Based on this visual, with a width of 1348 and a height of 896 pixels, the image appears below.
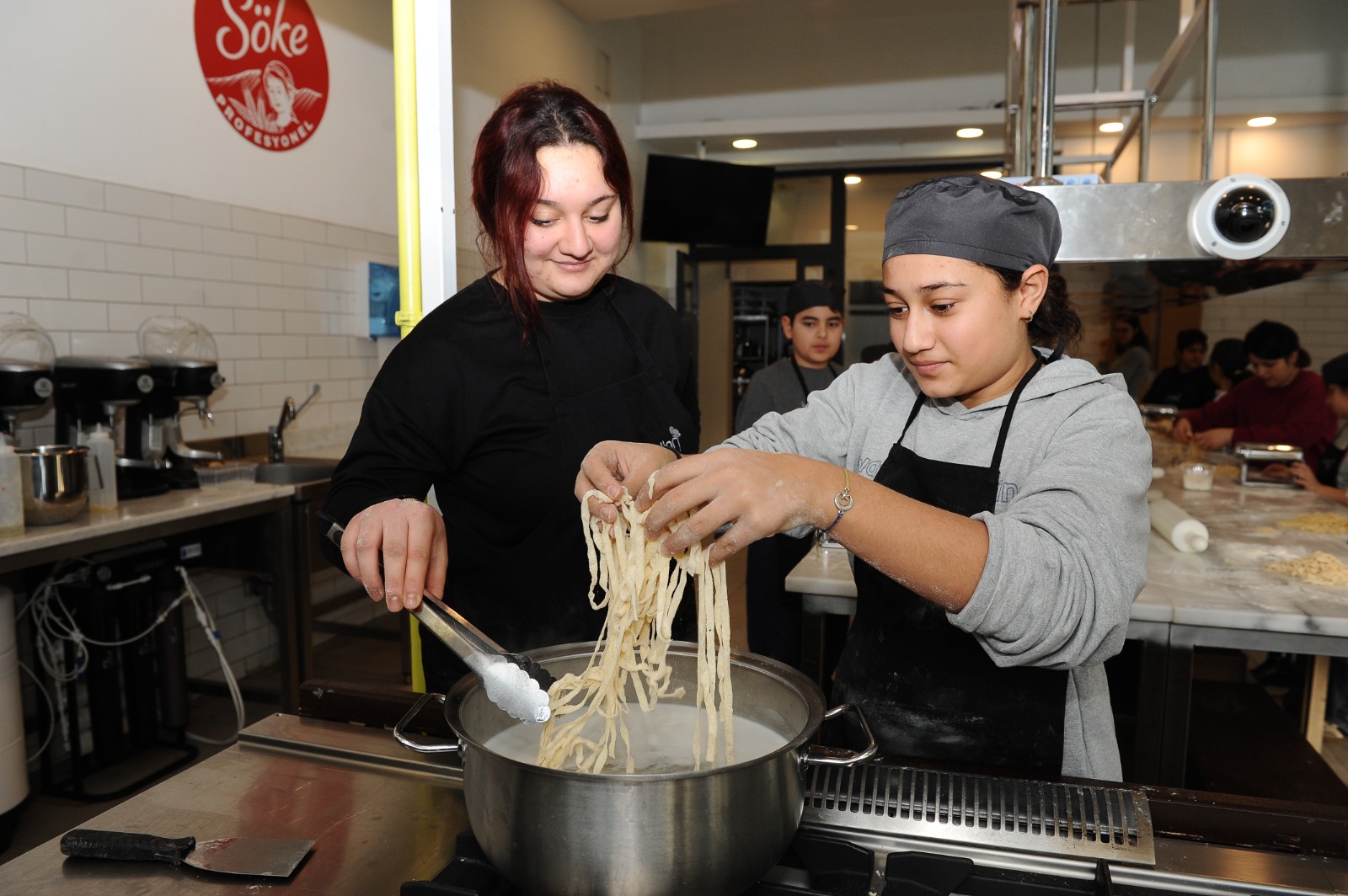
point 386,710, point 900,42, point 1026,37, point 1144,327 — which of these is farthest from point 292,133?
point 1144,327

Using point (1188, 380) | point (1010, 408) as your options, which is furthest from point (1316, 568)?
point (1188, 380)

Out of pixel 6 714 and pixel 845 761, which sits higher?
pixel 845 761

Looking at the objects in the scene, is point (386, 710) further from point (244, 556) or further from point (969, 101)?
point (969, 101)

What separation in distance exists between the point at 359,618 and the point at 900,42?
21.5ft

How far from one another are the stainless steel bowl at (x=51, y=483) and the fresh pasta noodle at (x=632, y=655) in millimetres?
2299

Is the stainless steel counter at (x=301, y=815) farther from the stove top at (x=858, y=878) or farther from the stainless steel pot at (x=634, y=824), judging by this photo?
the stainless steel pot at (x=634, y=824)

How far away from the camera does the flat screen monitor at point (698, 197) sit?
27.0 ft

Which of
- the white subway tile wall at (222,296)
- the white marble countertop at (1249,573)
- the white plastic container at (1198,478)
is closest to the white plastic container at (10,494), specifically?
the white subway tile wall at (222,296)

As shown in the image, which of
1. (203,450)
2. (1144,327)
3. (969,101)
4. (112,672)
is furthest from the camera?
(1144,327)

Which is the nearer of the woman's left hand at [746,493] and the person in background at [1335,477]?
the woman's left hand at [746,493]

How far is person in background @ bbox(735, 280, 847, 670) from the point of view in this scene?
423 centimetres

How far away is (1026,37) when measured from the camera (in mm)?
2979

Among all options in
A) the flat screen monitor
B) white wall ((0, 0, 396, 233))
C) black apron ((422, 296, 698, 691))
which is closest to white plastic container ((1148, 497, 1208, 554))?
black apron ((422, 296, 698, 691))

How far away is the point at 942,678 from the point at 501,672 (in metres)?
0.84
